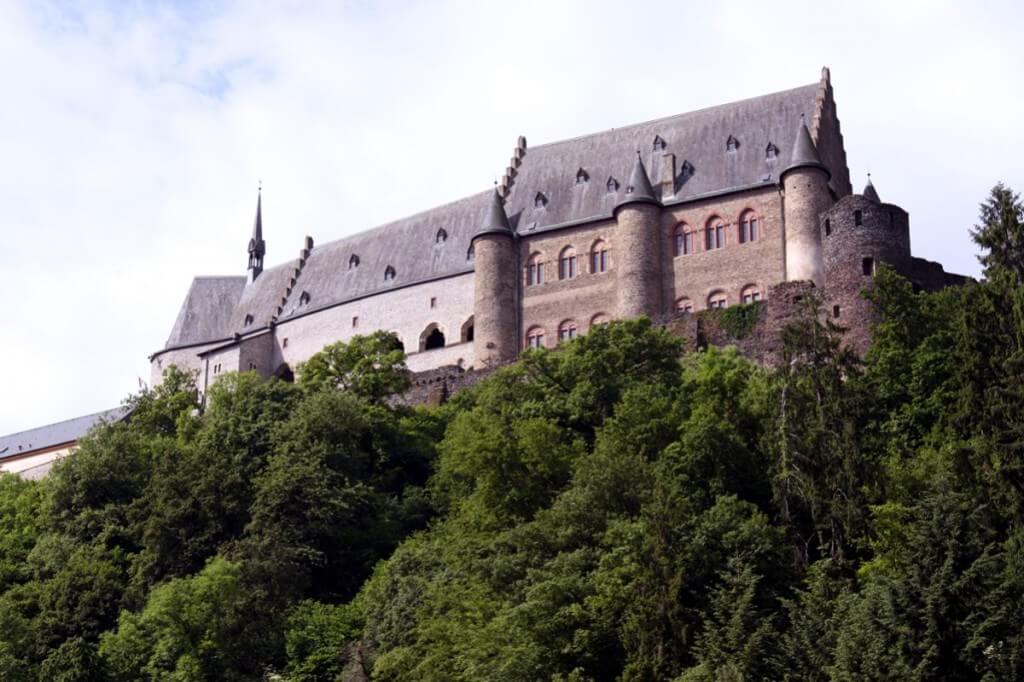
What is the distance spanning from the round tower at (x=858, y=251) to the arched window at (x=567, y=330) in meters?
13.6

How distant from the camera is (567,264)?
227ft

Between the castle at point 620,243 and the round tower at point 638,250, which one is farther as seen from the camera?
the round tower at point 638,250

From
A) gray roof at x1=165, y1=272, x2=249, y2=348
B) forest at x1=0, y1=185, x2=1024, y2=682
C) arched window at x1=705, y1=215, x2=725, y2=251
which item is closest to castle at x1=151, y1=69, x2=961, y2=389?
arched window at x1=705, y1=215, x2=725, y2=251

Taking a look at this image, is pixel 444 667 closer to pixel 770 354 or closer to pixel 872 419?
pixel 872 419

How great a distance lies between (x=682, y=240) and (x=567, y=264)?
4.88m

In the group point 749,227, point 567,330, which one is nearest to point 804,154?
point 749,227

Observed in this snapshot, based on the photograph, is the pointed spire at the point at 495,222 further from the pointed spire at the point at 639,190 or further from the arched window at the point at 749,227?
the arched window at the point at 749,227

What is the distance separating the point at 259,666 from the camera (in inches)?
1809

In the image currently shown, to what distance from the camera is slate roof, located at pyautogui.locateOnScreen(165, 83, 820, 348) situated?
224ft

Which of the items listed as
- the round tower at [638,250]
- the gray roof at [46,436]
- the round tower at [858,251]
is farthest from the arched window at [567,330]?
the gray roof at [46,436]

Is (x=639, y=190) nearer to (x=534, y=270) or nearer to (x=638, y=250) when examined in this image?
(x=638, y=250)

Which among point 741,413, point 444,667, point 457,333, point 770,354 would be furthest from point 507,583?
point 457,333

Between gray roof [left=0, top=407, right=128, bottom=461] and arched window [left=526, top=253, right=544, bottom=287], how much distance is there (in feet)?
62.3

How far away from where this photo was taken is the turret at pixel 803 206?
62.2m
